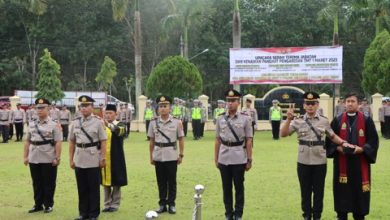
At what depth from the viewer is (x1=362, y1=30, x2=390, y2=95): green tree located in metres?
29.4

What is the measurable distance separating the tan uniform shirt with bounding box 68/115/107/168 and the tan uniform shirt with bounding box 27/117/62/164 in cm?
73

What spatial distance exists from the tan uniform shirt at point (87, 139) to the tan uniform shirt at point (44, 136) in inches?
28.8

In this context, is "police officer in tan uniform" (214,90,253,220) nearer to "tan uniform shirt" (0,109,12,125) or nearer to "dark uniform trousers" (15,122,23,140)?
"tan uniform shirt" (0,109,12,125)

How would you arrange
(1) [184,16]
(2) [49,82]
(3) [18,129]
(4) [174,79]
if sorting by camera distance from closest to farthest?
(3) [18,129] → (4) [174,79] → (2) [49,82] → (1) [184,16]

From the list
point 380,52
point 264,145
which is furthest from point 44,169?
point 380,52

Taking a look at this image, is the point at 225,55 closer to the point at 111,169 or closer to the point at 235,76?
the point at 235,76

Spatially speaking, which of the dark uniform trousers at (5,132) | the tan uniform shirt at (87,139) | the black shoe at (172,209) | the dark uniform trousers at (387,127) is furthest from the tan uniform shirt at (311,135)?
the dark uniform trousers at (5,132)

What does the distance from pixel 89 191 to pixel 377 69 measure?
2564 cm

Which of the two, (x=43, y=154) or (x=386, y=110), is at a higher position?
(x=386, y=110)

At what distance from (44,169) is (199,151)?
934cm

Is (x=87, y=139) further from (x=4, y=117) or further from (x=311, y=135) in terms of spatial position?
(x=4, y=117)

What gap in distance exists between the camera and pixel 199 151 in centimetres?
1748

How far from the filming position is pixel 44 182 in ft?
28.0

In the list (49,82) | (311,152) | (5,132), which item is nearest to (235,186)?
(311,152)
